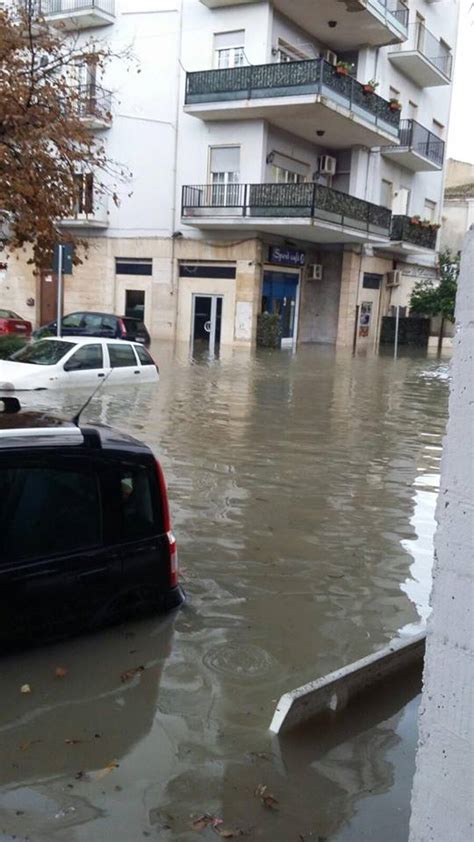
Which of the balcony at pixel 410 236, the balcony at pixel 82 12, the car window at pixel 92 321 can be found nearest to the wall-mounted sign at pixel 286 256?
the balcony at pixel 410 236

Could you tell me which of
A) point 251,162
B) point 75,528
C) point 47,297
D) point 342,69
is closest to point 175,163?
point 251,162

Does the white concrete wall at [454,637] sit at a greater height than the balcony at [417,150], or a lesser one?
lesser

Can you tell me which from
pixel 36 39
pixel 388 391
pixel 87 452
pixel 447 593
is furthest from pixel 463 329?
pixel 388 391

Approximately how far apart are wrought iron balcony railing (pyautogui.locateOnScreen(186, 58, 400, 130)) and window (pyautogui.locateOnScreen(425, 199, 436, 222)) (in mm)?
11569

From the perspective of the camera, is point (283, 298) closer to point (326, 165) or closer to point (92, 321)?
point (326, 165)

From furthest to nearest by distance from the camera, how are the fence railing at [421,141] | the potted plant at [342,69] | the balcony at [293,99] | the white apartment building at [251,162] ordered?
1. the fence railing at [421,141]
2. the white apartment building at [251,162]
3. the potted plant at [342,69]
4. the balcony at [293,99]

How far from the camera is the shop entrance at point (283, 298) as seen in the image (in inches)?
1223

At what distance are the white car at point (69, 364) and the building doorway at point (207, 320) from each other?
1453 cm

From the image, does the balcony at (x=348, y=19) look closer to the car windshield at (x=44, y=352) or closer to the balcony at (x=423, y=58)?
the balcony at (x=423, y=58)

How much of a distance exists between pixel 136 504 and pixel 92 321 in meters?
21.1

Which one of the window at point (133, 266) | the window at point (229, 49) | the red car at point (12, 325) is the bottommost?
the red car at point (12, 325)

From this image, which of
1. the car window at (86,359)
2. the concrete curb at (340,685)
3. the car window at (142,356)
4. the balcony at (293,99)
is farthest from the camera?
the balcony at (293,99)

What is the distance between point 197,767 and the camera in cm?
359

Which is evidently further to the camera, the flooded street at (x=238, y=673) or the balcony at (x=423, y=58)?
the balcony at (x=423, y=58)
